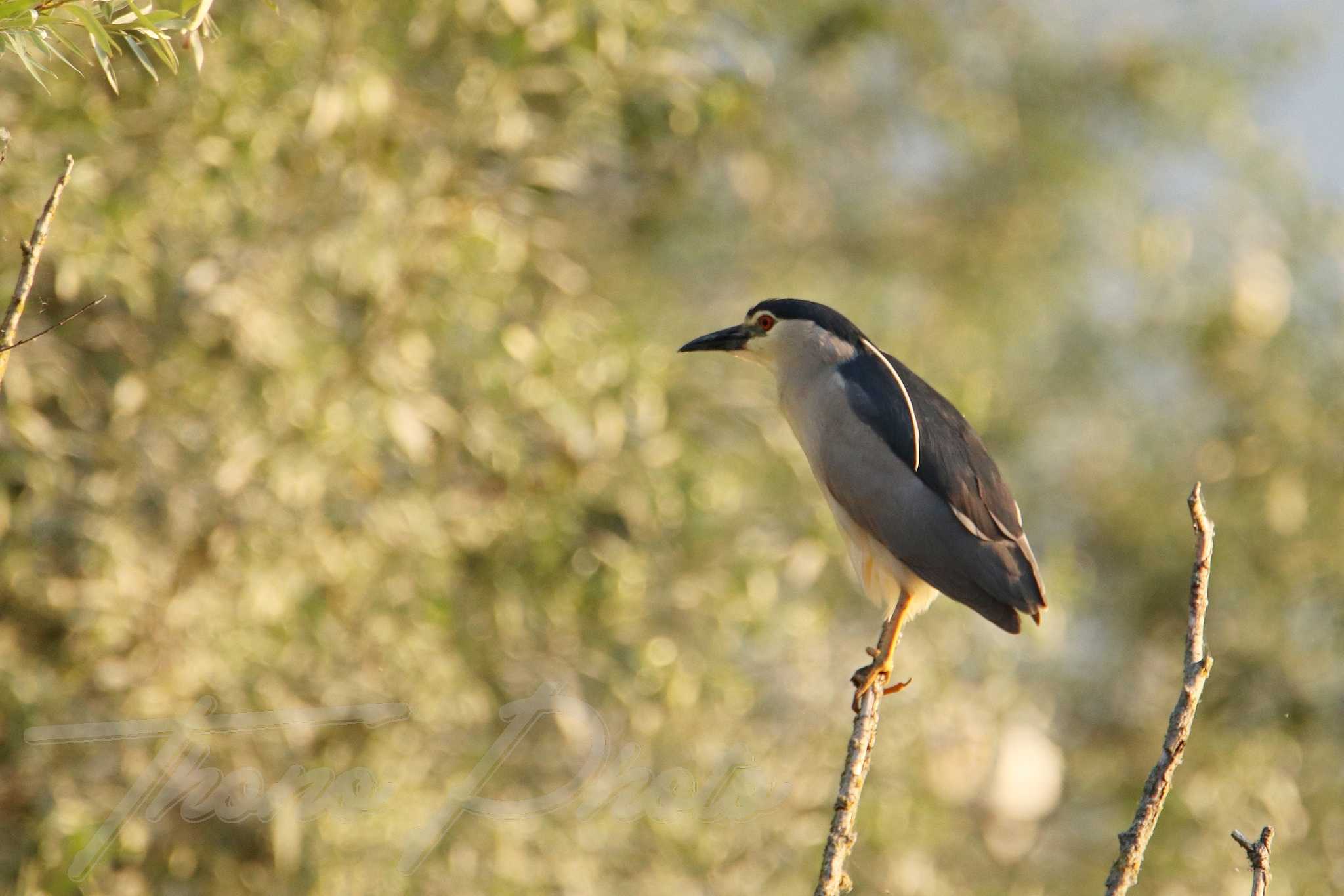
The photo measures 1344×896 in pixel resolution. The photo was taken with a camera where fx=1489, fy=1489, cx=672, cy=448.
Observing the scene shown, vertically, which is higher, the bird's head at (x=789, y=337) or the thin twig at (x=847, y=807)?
the thin twig at (x=847, y=807)

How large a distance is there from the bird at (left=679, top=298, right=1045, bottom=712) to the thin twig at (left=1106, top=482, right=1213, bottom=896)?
36.7 inches

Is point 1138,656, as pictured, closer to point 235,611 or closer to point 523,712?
point 523,712

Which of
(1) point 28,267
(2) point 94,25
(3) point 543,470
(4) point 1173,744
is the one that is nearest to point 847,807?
(4) point 1173,744

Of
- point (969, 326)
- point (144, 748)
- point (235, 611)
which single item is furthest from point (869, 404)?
point (969, 326)

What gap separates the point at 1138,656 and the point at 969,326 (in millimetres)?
1734

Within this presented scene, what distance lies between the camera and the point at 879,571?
3.31 meters

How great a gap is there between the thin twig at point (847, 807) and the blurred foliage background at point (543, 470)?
2.05 m

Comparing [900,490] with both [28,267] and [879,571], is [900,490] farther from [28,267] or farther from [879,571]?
[28,267]

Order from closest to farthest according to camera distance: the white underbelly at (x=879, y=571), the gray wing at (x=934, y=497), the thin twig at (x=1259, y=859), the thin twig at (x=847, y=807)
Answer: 1. the thin twig at (x=1259, y=859)
2. the thin twig at (x=847, y=807)
3. the gray wing at (x=934, y=497)
4. the white underbelly at (x=879, y=571)

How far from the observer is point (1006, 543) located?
3.10 m

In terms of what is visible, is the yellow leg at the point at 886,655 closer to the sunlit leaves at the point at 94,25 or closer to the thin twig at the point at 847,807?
the thin twig at the point at 847,807

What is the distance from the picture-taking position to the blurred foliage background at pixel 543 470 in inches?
155

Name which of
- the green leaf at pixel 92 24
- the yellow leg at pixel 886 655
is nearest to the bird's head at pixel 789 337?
the yellow leg at pixel 886 655

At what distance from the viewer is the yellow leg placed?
297cm
